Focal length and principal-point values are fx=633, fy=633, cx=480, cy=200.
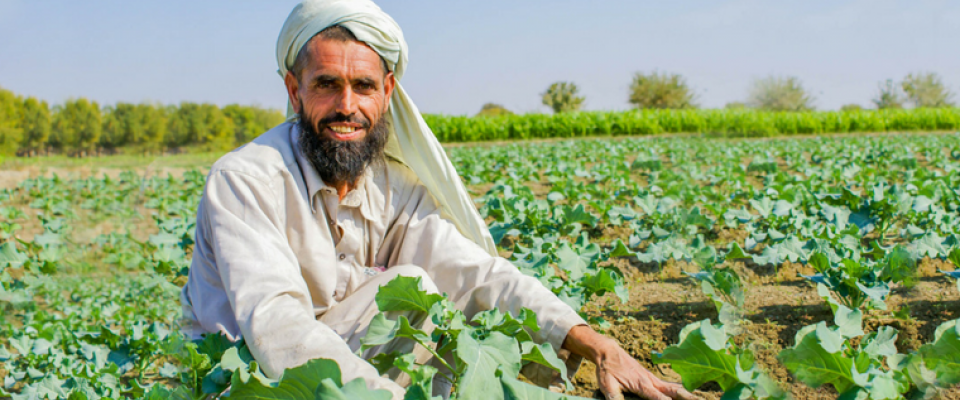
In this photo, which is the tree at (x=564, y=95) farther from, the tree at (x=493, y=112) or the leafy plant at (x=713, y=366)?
the leafy plant at (x=713, y=366)

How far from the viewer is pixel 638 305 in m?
3.14

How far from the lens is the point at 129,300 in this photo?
12.0 feet

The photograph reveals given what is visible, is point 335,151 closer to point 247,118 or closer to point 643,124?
point 643,124

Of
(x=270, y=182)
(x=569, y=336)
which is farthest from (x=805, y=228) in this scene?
(x=270, y=182)

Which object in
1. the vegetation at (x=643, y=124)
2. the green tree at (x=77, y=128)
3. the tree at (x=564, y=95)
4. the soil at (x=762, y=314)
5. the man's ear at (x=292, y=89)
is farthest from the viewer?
the tree at (x=564, y=95)

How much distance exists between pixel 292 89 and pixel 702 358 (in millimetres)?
1595

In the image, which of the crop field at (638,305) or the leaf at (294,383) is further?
the crop field at (638,305)

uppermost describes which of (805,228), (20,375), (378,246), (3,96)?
(3,96)

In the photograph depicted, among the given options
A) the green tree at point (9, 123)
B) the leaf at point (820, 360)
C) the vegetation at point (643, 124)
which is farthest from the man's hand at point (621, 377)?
the vegetation at point (643, 124)

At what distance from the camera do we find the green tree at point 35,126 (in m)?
18.3

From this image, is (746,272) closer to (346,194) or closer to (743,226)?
(743,226)

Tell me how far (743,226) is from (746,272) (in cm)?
142

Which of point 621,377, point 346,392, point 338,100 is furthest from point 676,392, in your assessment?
point 338,100

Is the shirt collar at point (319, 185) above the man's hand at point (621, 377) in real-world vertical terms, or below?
above
